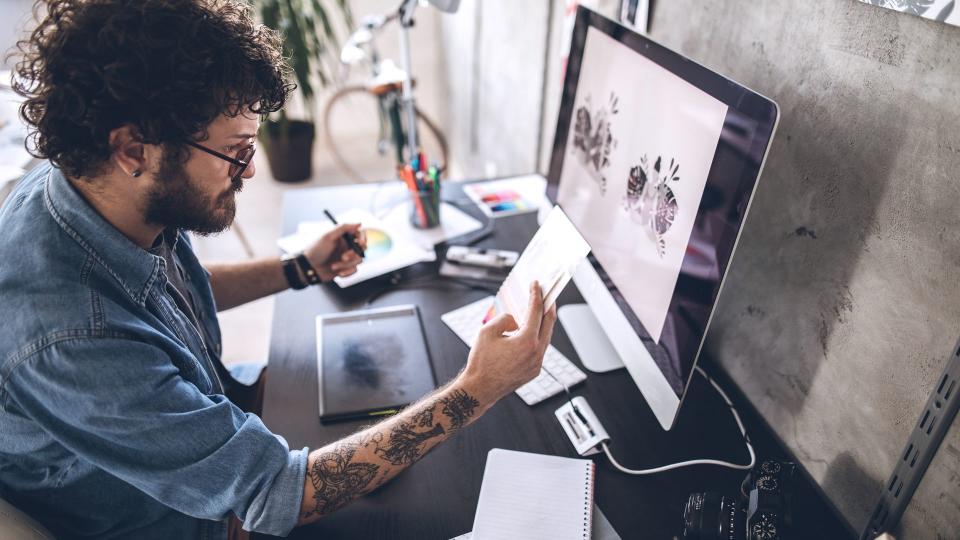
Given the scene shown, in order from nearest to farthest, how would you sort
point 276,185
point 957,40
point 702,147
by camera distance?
point 957,40
point 702,147
point 276,185

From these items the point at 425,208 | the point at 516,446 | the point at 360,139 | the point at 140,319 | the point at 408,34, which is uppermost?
the point at 408,34

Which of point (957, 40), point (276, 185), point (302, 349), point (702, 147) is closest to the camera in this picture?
point (957, 40)

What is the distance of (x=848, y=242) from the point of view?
0.80 meters

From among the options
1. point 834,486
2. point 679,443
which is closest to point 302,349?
point 679,443

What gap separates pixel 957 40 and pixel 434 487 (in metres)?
0.82

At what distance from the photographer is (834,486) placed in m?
0.87

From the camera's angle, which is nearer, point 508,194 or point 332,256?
point 332,256

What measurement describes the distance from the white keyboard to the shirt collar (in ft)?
1.74

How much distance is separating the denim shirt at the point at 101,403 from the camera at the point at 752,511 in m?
0.51

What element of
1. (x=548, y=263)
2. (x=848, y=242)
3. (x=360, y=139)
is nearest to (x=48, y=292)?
(x=548, y=263)

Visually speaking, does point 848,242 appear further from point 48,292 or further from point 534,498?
point 48,292

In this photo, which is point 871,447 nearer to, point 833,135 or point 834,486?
point 834,486

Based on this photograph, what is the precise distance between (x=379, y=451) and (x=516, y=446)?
0.72ft

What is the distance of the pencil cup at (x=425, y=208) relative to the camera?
1436 millimetres
